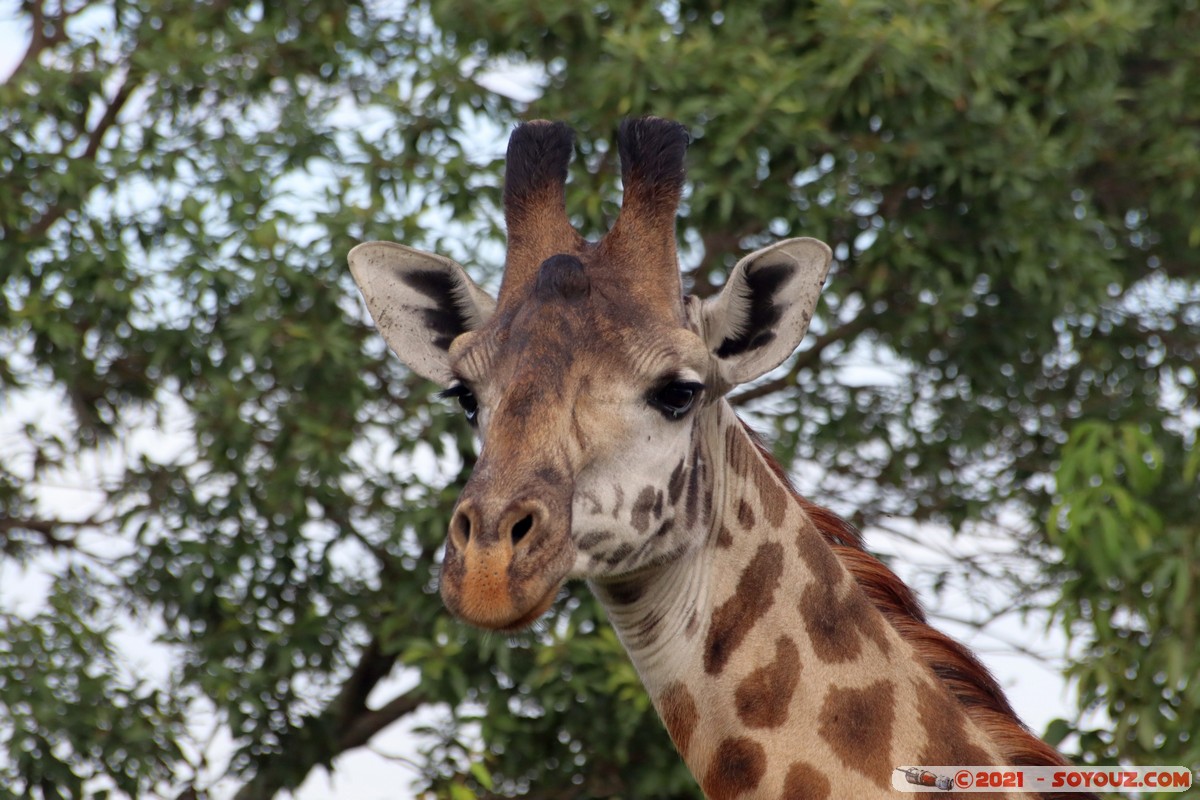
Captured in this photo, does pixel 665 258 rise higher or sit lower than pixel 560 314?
higher

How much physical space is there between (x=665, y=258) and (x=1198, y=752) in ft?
8.93

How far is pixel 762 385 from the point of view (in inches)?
351

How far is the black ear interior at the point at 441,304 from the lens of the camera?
4156 mm

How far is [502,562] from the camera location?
3131 mm

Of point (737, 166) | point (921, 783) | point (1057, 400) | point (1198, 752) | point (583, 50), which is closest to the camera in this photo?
point (921, 783)

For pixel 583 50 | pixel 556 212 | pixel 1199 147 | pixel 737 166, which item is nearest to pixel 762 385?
pixel 737 166

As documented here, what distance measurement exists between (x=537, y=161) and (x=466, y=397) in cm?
75

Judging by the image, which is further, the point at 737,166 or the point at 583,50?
the point at 583,50

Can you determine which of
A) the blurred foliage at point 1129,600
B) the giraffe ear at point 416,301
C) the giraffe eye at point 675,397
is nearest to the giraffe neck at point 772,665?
the giraffe eye at point 675,397

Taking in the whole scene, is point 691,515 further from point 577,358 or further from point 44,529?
point 44,529

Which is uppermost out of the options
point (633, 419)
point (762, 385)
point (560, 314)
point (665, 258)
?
point (762, 385)

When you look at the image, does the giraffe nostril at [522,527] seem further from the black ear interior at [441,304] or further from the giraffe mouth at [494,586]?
the black ear interior at [441,304]

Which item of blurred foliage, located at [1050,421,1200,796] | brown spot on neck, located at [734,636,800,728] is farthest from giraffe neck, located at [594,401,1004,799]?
blurred foliage, located at [1050,421,1200,796]

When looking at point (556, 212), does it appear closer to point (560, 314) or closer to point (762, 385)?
point (560, 314)
